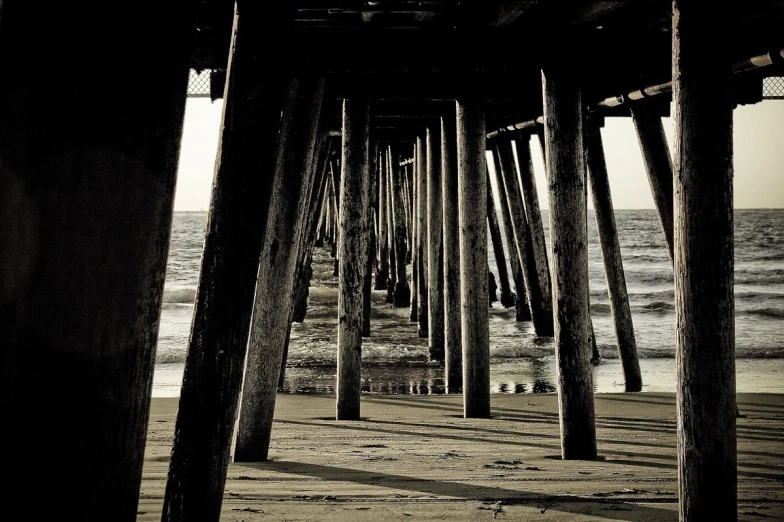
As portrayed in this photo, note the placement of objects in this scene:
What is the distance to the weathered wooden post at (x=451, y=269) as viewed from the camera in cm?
567

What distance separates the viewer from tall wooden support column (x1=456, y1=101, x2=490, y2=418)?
180 inches

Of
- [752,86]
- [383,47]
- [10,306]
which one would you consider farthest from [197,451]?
[752,86]

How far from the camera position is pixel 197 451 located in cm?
173

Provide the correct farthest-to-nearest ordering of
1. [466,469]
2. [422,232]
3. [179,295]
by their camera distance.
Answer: [179,295]
[422,232]
[466,469]

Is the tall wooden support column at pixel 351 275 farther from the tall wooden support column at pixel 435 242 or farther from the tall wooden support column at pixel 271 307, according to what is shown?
the tall wooden support column at pixel 435 242

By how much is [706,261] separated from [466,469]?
1554 millimetres

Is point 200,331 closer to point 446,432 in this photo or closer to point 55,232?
point 55,232

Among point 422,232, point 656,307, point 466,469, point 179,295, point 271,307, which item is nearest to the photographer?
point 466,469

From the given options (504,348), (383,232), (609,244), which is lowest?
(504,348)

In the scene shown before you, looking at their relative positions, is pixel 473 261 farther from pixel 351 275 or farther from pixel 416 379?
pixel 416 379

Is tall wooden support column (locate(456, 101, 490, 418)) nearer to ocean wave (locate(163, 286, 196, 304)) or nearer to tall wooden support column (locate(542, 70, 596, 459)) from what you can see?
tall wooden support column (locate(542, 70, 596, 459))

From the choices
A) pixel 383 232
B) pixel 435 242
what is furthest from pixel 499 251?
pixel 435 242

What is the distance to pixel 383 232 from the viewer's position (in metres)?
16.3

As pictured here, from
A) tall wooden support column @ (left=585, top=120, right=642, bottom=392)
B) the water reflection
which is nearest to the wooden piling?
the water reflection
